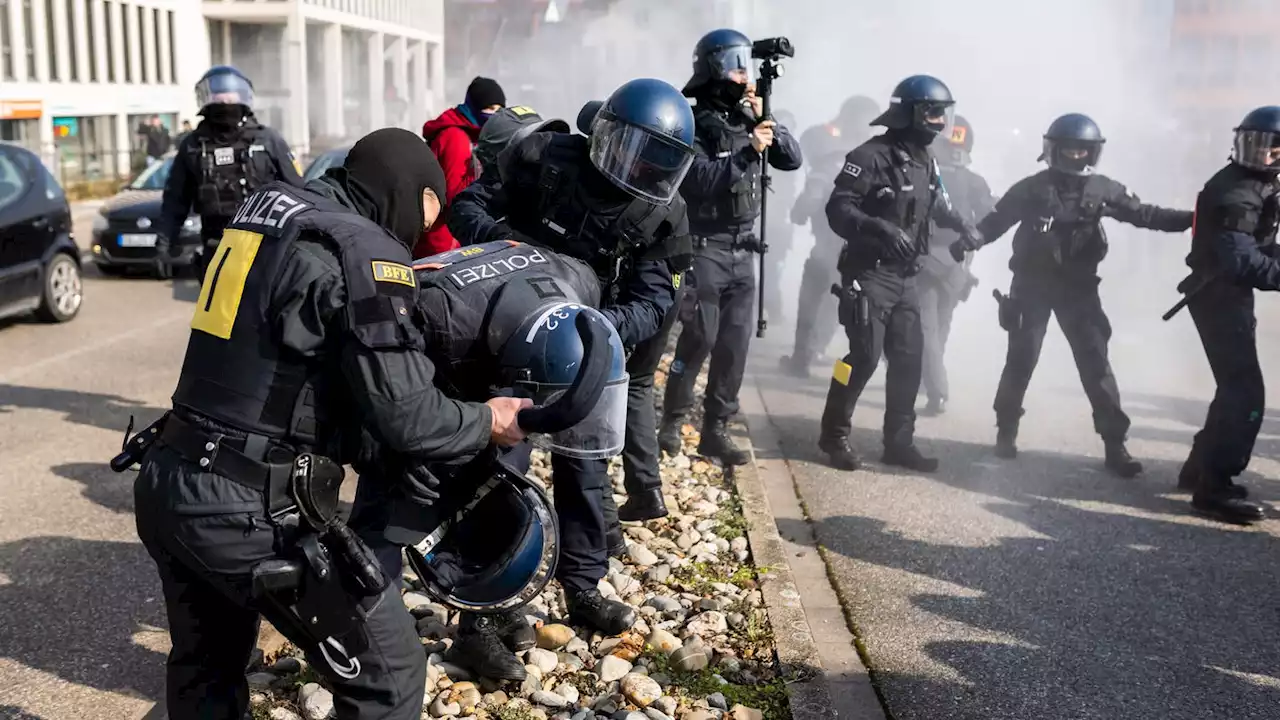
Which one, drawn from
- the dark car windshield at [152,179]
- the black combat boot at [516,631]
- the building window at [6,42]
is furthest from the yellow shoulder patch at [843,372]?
the building window at [6,42]

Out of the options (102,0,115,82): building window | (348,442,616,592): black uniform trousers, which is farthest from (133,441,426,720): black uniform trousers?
(102,0,115,82): building window

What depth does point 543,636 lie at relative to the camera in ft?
12.6

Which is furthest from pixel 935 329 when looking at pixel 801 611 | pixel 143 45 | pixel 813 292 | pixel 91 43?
pixel 143 45

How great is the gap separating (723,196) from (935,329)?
9.24 feet

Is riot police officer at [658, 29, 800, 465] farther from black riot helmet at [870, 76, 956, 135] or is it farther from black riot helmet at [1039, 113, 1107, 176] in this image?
black riot helmet at [1039, 113, 1107, 176]

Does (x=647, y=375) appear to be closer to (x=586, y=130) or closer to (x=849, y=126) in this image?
(x=586, y=130)

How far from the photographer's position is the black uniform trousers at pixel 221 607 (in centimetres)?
238

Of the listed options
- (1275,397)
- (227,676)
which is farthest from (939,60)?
(227,676)

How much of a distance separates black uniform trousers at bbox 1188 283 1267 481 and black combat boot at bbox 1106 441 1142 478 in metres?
0.63

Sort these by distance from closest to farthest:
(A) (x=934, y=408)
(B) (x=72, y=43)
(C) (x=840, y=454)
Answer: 1. (C) (x=840, y=454)
2. (A) (x=934, y=408)
3. (B) (x=72, y=43)

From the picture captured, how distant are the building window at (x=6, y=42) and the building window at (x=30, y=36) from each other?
3.60ft

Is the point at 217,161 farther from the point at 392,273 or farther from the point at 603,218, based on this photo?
the point at 392,273

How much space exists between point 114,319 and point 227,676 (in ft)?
27.3

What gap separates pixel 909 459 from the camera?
6.40 meters
